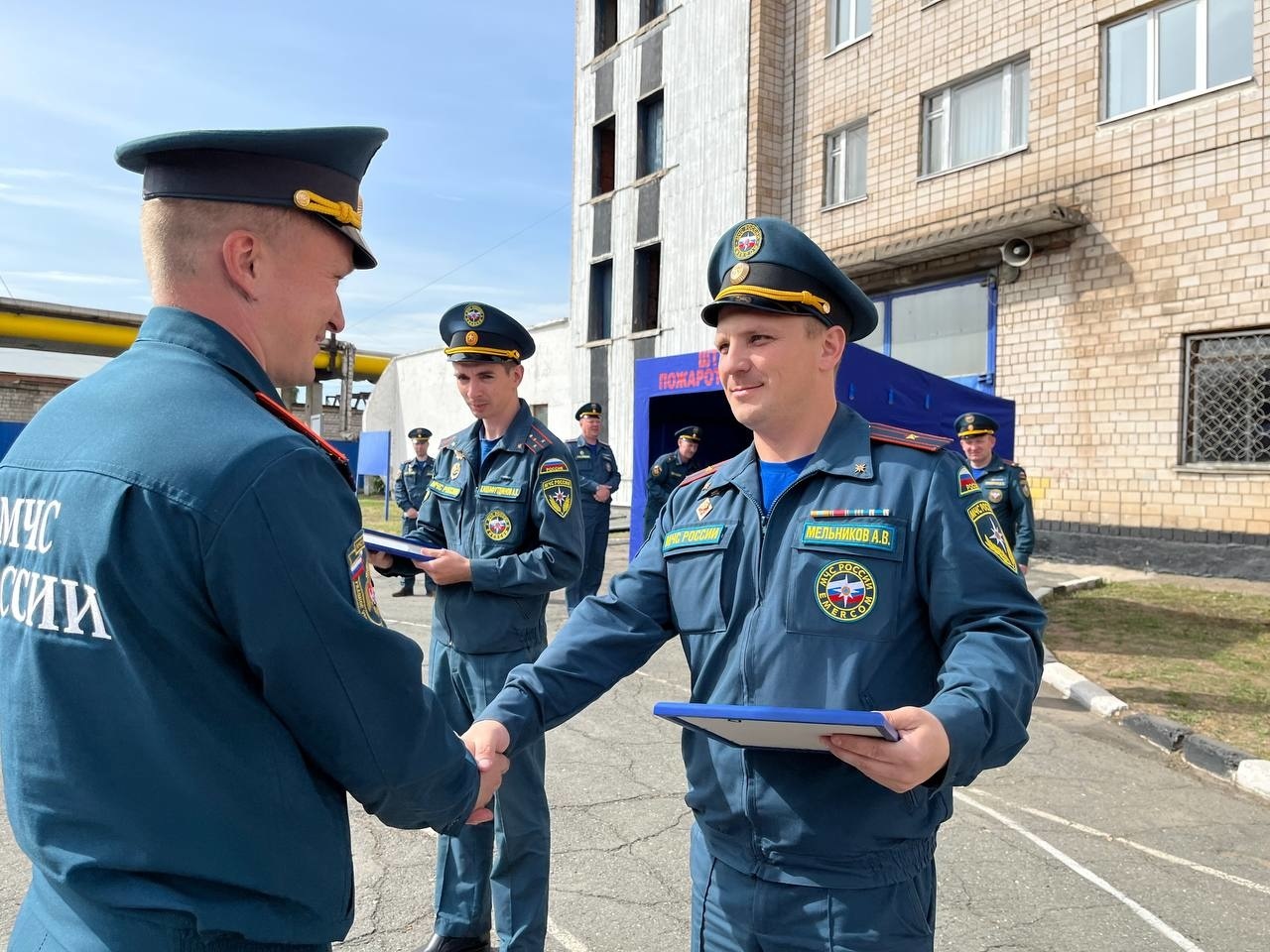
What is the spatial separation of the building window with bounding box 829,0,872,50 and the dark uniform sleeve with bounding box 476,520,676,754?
16502mm

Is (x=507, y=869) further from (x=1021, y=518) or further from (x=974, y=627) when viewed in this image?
(x=1021, y=518)

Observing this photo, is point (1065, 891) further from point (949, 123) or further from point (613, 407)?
point (613, 407)

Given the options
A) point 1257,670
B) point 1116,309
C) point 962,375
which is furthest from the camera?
point 962,375

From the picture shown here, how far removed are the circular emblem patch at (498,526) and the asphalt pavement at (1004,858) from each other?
1.38 meters

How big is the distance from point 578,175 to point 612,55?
2855 mm

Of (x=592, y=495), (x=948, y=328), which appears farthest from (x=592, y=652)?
(x=948, y=328)

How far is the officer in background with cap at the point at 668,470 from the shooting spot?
10570mm

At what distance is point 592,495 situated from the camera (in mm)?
11352

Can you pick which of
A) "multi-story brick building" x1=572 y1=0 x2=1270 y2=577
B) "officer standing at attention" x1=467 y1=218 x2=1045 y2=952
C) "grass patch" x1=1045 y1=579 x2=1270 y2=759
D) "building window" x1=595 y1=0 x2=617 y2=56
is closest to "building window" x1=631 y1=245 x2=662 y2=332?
"multi-story brick building" x1=572 y1=0 x2=1270 y2=577

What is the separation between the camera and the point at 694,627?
6.93 feet

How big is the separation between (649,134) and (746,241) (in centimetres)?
2029

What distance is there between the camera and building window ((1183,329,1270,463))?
10867 millimetres

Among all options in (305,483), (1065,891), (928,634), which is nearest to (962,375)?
(1065,891)

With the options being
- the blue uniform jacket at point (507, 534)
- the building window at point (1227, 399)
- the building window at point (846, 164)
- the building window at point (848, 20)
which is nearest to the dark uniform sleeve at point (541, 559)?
the blue uniform jacket at point (507, 534)
